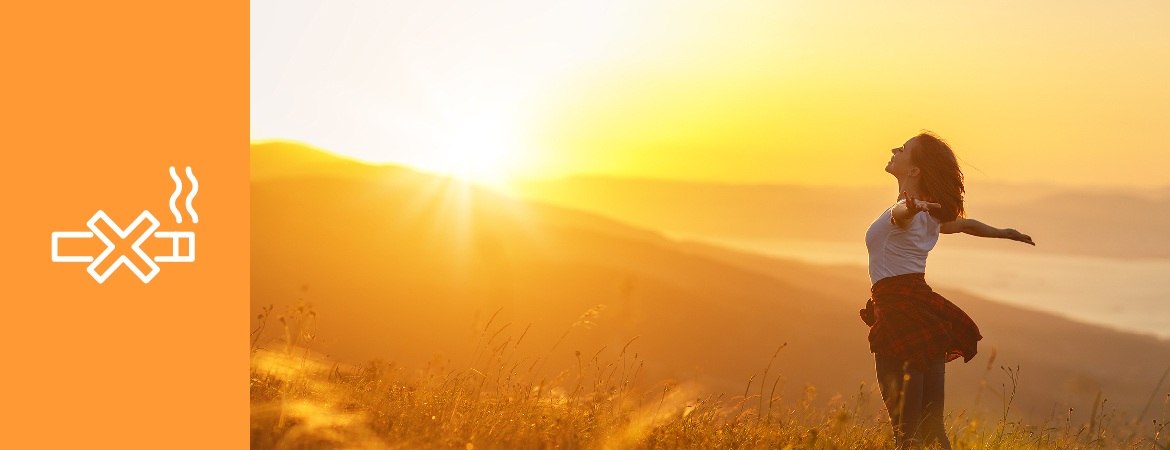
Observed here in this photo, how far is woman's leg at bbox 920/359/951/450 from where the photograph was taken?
4.50 m

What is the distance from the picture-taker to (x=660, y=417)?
14.3 feet

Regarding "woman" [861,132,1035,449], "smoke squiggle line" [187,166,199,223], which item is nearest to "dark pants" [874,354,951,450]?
"woman" [861,132,1035,449]

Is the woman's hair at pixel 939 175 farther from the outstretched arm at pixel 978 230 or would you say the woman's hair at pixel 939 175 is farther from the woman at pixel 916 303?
the outstretched arm at pixel 978 230

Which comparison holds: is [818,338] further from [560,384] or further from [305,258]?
[560,384]

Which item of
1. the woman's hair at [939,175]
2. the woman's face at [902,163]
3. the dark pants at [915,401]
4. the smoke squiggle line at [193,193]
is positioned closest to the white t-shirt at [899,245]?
the woman's hair at [939,175]

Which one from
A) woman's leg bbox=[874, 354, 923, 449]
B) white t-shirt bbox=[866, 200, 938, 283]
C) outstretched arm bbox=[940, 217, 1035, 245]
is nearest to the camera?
woman's leg bbox=[874, 354, 923, 449]

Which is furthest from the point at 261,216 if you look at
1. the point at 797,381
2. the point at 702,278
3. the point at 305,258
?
the point at 797,381

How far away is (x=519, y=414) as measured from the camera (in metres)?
4.19

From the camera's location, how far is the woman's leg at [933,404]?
4.50 m

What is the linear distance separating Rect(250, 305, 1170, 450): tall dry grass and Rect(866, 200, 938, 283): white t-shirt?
0.85m

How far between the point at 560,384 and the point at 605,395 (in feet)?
1.34

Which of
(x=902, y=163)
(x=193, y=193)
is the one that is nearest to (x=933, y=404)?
(x=902, y=163)

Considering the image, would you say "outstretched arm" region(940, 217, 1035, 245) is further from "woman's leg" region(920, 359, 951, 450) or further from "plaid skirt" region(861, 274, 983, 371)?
"woman's leg" region(920, 359, 951, 450)

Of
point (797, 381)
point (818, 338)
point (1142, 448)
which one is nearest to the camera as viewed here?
point (1142, 448)
